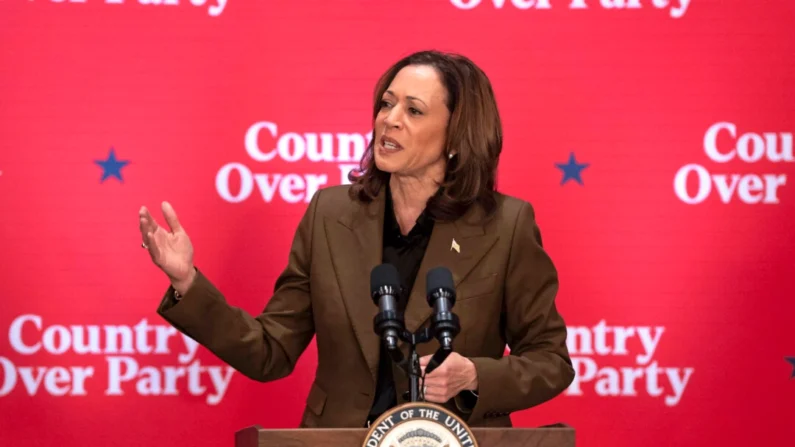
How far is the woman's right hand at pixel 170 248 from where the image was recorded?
239 cm

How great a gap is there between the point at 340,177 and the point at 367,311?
950 mm


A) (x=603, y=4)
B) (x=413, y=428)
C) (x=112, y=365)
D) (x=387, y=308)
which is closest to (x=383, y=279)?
(x=387, y=308)

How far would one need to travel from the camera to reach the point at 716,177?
3.54 metres

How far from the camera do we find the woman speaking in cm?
260

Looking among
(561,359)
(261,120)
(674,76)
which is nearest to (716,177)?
(674,76)

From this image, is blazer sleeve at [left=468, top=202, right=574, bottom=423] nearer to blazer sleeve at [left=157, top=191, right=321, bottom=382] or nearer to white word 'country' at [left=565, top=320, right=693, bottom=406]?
blazer sleeve at [left=157, top=191, right=321, bottom=382]

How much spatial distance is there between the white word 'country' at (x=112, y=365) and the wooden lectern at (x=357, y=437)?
134cm

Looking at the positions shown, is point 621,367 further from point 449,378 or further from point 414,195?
point 449,378

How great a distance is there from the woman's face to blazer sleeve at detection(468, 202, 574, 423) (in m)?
0.27

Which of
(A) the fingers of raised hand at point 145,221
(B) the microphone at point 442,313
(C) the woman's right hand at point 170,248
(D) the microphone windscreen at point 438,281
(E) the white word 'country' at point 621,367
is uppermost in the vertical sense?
(A) the fingers of raised hand at point 145,221

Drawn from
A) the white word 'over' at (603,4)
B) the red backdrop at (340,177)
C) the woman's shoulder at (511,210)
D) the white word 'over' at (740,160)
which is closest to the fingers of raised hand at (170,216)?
the woman's shoulder at (511,210)

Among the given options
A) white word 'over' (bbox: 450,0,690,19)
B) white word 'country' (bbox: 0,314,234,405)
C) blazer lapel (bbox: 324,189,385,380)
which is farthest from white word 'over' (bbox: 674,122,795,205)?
white word 'country' (bbox: 0,314,234,405)

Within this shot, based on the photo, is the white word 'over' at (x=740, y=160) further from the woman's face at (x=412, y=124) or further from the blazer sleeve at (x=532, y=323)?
the woman's face at (x=412, y=124)

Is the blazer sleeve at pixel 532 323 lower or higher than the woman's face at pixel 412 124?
lower
